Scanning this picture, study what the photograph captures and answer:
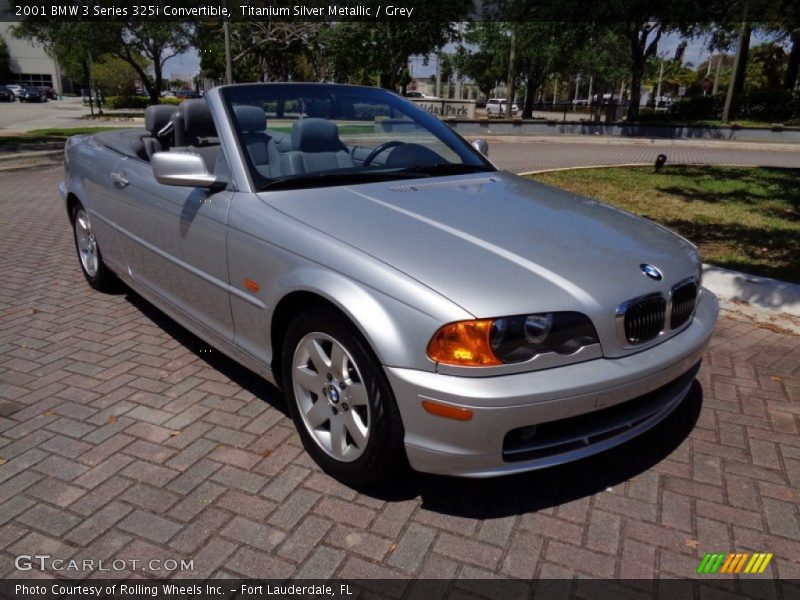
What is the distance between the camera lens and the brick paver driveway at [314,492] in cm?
241

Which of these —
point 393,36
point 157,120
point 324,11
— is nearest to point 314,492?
point 157,120

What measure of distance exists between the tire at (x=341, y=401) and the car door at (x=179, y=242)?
24.0 inches

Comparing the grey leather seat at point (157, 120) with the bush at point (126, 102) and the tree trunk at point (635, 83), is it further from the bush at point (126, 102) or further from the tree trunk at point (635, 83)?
the bush at point (126, 102)

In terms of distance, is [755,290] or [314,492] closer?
[314,492]

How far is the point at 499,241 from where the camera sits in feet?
8.80

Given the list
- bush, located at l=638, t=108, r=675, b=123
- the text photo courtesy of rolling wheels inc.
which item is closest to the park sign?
bush, located at l=638, t=108, r=675, b=123

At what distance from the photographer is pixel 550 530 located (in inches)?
101

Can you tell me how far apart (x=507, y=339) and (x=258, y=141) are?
1805 mm

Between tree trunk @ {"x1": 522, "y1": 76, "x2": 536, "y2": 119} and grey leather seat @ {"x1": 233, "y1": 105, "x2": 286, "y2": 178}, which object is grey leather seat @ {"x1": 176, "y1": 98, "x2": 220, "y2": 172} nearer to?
grey leather seat @ {"x1": 233, "y1": 105, "x2": 286, "y2": 178}

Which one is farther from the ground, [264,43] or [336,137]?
[264,43]

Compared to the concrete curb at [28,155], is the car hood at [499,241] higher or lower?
higher

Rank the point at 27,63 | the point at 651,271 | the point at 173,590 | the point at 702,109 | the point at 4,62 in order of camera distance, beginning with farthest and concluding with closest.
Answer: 1. the point at 27,63
2. the point at 4,62
3. the point at 702,109
4. the point at 651,271
5. the point at 173,590

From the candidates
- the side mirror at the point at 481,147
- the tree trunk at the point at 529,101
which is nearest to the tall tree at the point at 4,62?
the tree trunk at the point at 529,101

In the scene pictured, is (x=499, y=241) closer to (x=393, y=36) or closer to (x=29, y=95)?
(x=393, y=36)
